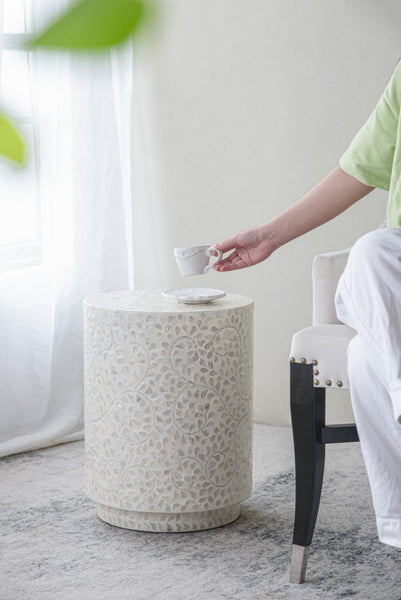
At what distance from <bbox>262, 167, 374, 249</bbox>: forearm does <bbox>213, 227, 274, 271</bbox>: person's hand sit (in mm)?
14

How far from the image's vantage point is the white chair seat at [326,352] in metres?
1.55

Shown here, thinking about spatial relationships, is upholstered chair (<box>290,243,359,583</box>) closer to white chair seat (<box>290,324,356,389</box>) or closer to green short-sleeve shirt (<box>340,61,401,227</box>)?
white chair seat (<box>290,324,356,389</box>)

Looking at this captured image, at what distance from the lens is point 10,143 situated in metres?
0.19

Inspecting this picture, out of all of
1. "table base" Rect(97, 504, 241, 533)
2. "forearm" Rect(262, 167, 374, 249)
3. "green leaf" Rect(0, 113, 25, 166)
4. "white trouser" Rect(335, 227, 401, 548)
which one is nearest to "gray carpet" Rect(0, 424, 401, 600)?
"table base" Rect(97, 504, 241, 533)

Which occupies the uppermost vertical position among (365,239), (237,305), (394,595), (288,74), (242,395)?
(288,74)

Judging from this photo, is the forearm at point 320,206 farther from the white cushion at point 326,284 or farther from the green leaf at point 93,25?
the green leaf at point 93,25

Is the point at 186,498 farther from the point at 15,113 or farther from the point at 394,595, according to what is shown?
the point at 15,113

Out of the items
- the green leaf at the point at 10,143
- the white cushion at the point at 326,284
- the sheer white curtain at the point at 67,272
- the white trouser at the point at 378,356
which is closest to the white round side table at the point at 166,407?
the white cushion at the point at 326,284

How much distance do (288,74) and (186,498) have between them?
136 centimetres

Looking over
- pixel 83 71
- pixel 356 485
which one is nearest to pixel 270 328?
pixel 356 485

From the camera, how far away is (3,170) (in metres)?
0.19

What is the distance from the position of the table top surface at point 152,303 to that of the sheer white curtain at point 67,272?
1.79 feet

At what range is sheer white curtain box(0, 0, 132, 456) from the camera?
2514 millimetres

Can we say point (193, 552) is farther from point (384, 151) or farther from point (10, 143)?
point (10, 143)
